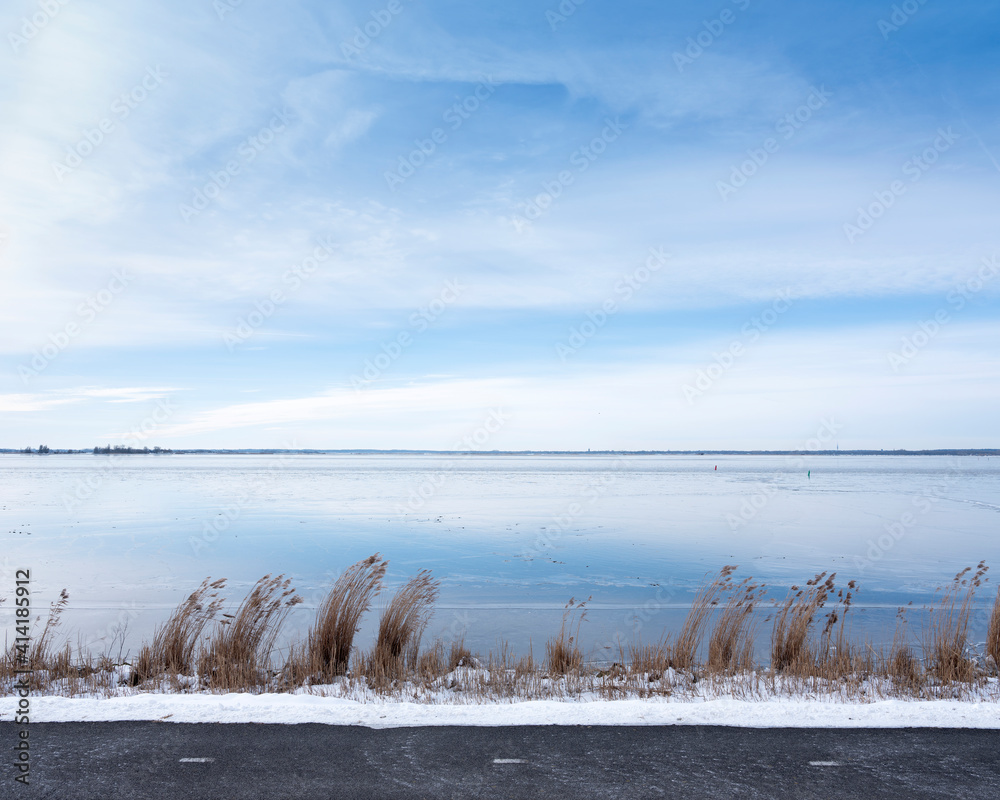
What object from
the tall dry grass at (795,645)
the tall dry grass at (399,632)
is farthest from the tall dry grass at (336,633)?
the tall dry grass at (795,645)

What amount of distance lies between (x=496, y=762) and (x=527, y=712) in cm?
96

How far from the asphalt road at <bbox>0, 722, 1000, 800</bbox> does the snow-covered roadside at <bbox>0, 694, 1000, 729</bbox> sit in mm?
153

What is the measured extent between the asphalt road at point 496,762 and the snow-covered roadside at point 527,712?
0.15 meters

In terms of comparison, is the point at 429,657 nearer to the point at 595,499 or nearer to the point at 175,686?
the point at 175,686

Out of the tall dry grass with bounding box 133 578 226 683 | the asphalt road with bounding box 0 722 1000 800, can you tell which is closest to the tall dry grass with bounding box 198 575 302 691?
the tall dry grass with bounding box 133 578 226 683

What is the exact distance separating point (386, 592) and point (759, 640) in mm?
6431

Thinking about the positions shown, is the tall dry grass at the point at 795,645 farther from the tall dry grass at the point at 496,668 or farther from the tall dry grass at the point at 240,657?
the tall dry grass at the point at 240,657

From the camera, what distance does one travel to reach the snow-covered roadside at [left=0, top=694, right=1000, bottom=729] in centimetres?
538

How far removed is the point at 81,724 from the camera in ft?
17.4

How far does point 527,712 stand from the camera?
561 cm

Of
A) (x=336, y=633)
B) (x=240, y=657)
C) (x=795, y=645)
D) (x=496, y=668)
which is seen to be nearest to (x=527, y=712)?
(x=496, y=668)

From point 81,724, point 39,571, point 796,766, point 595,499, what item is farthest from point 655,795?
point 595,499

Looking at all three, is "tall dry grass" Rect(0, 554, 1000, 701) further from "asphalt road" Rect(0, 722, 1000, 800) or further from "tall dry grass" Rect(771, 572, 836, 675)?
"asphalt road" Rect(0, 722, 1000, 800)

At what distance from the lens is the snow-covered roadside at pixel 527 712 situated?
17.6 ft
